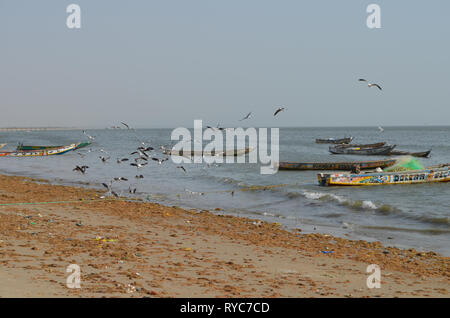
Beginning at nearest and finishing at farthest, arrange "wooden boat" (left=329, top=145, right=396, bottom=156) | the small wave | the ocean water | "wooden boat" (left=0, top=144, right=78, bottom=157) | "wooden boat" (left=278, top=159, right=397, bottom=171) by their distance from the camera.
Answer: the ocean water, the small wave, "wooden boat" (left=278, top=159, right=397, bottom=171), "wooden boat" (left=0, top=144, right=78, bottom=157), "wooden boat" (left=329, top=145, right=396, bottom=156)

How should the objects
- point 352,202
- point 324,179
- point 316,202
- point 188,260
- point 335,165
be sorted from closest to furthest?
point 188,260, point 352,202, point 316,202, point 324,179, point 335,165

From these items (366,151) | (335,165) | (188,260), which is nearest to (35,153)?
(335,165)

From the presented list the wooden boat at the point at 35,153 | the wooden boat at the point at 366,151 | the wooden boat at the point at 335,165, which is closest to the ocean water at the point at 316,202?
the wooden boat at the point at 335,165

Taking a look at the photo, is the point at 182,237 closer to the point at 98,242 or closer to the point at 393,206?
the point at 98,242

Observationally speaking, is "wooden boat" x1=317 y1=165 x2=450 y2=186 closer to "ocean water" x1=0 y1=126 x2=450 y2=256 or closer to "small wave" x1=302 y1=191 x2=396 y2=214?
"ocean water" x1=0 y1=126 x2=450 y2=256

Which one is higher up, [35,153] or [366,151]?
[35,153]

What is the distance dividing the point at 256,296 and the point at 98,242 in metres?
4.61

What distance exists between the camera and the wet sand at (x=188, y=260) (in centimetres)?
683

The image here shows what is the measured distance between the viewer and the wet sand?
22.4ft

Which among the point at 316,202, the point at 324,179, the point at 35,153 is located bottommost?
the point at 316,202

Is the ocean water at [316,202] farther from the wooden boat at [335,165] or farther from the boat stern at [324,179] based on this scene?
the wooden boat at [335,165]

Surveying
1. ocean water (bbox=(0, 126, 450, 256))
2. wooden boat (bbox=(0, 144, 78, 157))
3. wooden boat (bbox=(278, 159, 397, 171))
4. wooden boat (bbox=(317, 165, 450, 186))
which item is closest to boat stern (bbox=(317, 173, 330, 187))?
wooden boat (bbox=(317, 165, 450, 186))

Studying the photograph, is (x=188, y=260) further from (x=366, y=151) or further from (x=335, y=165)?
(x=366, y=151)

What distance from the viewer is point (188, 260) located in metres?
8.81
